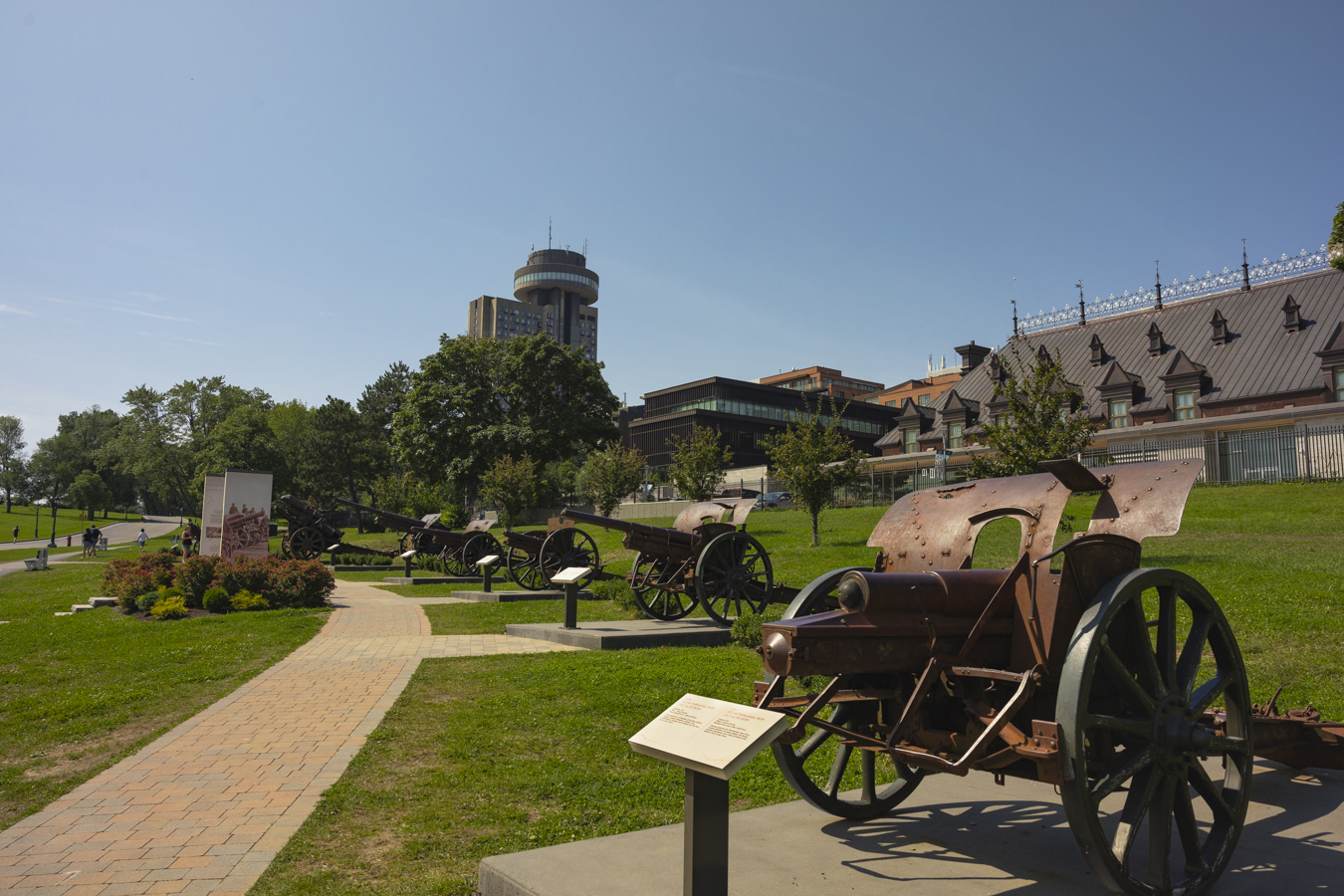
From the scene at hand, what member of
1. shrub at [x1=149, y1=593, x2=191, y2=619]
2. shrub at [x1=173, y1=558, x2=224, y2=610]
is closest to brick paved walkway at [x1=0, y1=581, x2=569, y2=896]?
shrub at [x1=149, y1=593, x2=191, y2=619]

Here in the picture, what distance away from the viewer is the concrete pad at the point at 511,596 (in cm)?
1752

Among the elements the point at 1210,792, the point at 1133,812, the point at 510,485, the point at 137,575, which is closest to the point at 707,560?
the point at 1210,792

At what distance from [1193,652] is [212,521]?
837 inches

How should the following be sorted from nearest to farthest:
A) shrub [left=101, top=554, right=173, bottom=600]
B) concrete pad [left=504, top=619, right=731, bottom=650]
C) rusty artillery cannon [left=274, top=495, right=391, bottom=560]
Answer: concrete pad [left=504, top=619, right=731, bottom=650]
shrub [left=101, top=554, right=173, bottom=600]
rusty artillery cannon [left=274, top=495, right=391, bottom=560]

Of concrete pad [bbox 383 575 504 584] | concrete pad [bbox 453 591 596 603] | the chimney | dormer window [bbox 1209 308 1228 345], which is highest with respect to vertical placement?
the chimney

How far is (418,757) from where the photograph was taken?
20.0ft

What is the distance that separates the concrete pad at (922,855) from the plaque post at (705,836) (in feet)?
2.59

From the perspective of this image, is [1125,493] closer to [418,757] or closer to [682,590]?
[418,757]

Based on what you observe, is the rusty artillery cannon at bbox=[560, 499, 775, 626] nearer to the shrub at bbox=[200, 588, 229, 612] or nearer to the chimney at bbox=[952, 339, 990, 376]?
the shrub at bbox=[200, 588, 229, 612]

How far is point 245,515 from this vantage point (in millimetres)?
19969

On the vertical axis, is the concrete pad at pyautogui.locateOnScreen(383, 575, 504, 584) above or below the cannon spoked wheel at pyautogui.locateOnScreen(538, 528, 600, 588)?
below

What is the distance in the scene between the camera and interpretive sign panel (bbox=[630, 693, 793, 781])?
2.52 m

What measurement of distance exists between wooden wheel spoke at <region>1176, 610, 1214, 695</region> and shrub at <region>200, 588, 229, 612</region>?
1599 centimetres

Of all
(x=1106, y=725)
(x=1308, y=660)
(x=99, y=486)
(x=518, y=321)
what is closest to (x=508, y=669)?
(x=1106, y=725)
